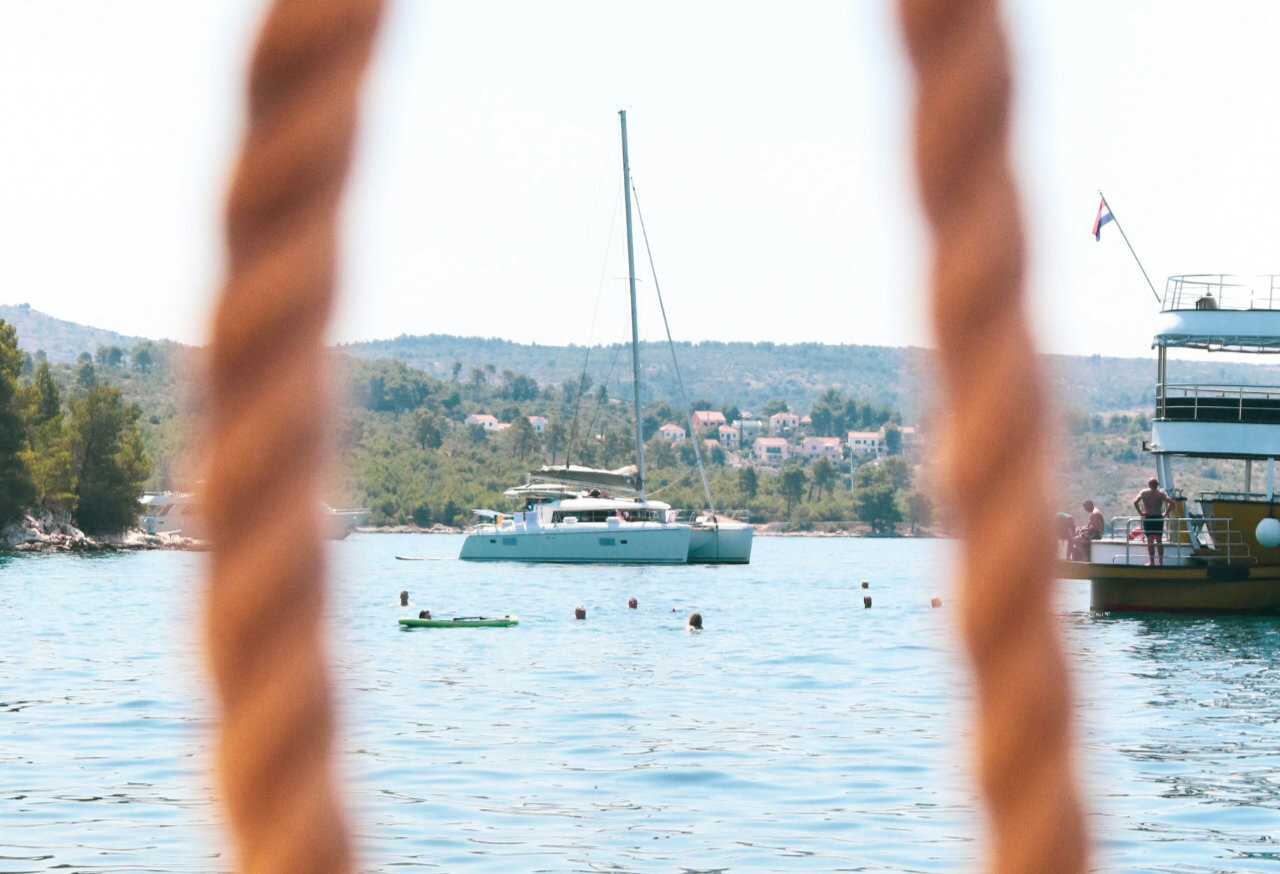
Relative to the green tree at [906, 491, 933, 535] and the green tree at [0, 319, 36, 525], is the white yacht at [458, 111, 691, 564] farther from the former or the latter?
the green tree at [906, 491, 933, 535]

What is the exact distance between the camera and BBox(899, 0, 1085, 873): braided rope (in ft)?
3.05

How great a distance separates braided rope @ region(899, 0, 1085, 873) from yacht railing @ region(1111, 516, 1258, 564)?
4145 centimetres

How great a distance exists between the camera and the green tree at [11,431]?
308 feet

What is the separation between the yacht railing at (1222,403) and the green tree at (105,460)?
77.0 meters

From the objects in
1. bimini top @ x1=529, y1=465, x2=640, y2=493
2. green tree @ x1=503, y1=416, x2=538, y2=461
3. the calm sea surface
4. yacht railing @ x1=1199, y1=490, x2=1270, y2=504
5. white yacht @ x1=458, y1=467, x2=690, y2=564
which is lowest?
the calm sea surface

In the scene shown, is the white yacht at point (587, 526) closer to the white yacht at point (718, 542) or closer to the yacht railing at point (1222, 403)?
the white yacht at point (718, 542)

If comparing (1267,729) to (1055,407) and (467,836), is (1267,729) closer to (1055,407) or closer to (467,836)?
(467,836)

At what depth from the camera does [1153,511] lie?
40.9 meters

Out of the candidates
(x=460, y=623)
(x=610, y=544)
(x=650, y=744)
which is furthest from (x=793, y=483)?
(x=650, y=744)

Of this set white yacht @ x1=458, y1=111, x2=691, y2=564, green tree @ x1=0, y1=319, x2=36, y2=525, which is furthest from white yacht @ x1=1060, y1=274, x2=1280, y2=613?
green tree @ x1=0, y1=319, x2=36, y2=525

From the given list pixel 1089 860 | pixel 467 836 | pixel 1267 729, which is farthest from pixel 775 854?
pixel 1089 860

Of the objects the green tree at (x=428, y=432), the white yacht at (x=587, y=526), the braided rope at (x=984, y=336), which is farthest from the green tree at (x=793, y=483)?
the braided rope at (x=984, y=336)

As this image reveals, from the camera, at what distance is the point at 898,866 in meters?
14.5

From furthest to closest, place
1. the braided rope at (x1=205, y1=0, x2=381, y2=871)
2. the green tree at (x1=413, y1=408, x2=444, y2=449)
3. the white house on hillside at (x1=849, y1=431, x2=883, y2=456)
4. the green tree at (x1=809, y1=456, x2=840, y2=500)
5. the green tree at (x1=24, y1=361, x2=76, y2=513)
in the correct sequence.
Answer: the green tree at (x1=809, y1=456, x2=840, y2=500)
the green tree at (x1=24, y1=361, x2=76, y2=513)
the green tree at (x1=413, y1=408, x2=444, y2=449)
the white house on hillside at (x1=849, y1=431, x2=883, y2=456)
the braided rope at (x1=205, y1=0, x2=381, y2=871)
